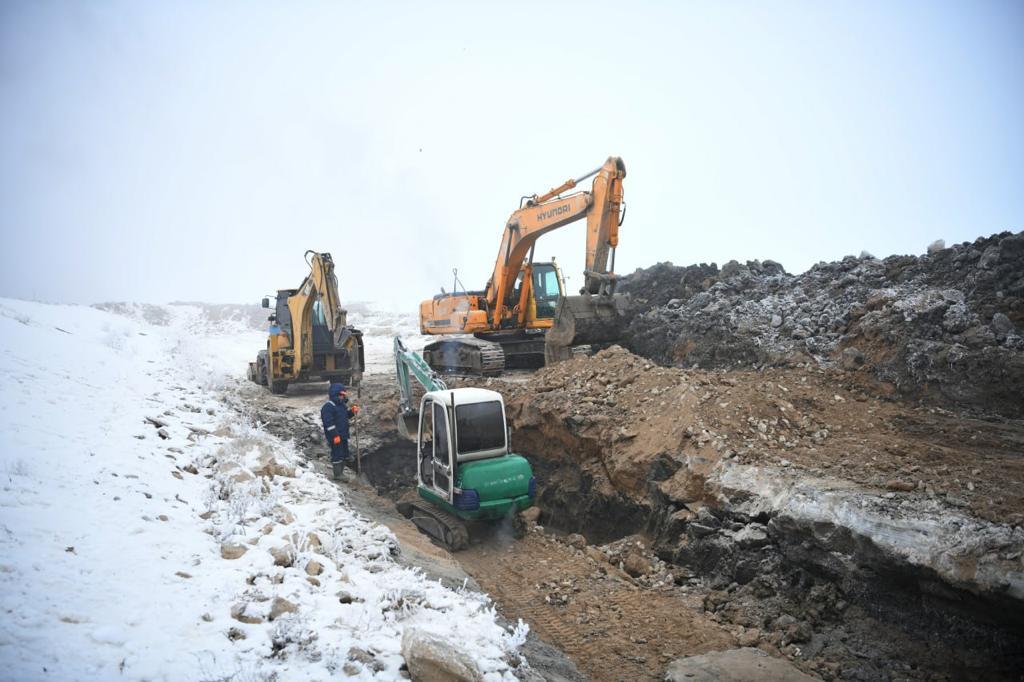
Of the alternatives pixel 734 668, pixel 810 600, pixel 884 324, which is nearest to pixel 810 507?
pixel 810 600

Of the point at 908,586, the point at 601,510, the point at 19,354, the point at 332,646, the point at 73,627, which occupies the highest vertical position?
the point at 19,354

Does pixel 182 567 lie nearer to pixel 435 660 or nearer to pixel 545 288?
pixel 435 660

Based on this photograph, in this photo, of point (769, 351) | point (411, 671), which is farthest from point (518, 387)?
point (411, 671)

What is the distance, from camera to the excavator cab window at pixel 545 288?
46.6 feet

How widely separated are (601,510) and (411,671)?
18.1ft

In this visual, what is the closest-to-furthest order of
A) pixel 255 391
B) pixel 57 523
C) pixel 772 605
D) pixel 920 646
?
pixel 57 523, pixel 920 646, pixel 772 605, pixel 255 391

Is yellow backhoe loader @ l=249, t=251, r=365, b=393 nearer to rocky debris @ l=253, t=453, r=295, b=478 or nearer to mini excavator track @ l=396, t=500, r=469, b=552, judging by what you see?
mini excavator track @ l=396, t=500, r=469, b=552

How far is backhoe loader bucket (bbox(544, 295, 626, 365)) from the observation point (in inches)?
473

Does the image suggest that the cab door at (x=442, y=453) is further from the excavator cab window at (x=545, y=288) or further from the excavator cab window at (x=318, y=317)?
the excavator cab window at (x=318, y=317)

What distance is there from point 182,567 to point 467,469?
412 cm

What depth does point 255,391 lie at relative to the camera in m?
14.6

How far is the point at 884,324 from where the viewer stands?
963 centimetres

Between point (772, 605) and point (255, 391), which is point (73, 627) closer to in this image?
point (772, 605)

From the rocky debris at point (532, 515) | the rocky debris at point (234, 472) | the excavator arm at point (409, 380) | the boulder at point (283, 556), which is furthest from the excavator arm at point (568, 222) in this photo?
the boulder at point (283, 556)
